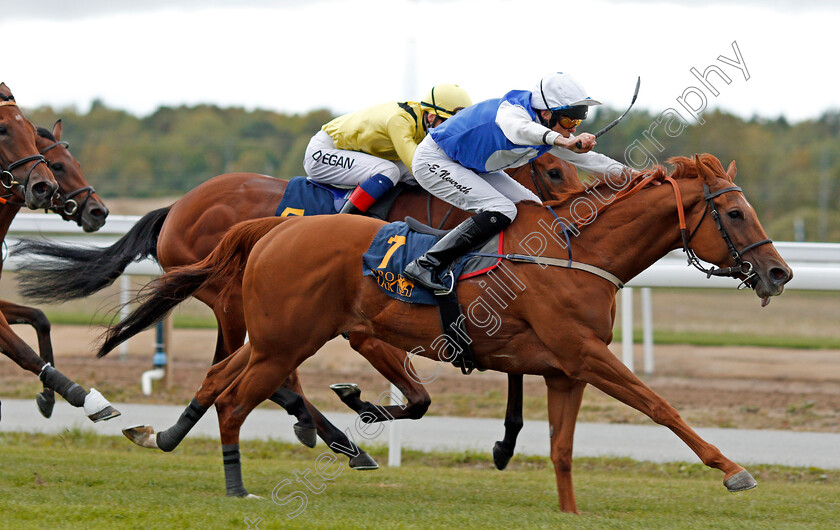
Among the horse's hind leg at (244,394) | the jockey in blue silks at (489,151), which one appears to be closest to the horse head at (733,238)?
the jockey in blue silks at (489,151)

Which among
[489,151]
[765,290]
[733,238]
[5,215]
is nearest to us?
[765,290]

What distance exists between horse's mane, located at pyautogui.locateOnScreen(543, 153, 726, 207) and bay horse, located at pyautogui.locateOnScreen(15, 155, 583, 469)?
17.8 inches

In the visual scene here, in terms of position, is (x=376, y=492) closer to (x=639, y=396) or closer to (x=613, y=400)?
(x=639, y=396)

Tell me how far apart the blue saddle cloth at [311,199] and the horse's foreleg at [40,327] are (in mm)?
1907

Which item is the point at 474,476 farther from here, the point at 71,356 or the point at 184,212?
the point at 71,356

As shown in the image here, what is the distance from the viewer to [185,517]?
4.46 m

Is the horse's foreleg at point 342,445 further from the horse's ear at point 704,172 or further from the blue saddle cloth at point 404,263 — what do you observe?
the horse's ear at point 704,172

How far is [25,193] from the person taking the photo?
228 inches

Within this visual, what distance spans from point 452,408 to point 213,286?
2943mm

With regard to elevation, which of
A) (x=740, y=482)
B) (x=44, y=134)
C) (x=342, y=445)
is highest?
(x=44, y=134)

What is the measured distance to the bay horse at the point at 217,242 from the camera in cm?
584

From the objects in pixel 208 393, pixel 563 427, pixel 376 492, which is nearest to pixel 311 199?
pixel 208 393

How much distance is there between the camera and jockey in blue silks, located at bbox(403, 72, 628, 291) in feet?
15.8

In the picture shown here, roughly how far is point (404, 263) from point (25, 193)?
8.21ft
